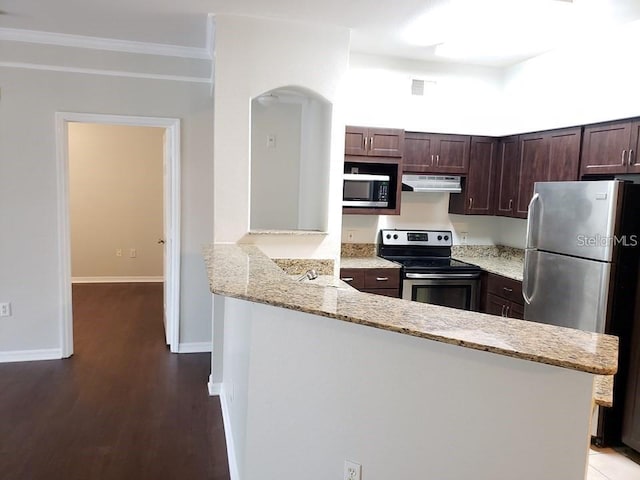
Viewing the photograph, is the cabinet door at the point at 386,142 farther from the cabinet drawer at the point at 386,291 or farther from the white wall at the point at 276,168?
the cabinet drawer at the point at 386,291

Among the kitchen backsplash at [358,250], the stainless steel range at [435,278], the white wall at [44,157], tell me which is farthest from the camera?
the kitchen backsplash at [358,250]

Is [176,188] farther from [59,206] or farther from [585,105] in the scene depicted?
[585,105]

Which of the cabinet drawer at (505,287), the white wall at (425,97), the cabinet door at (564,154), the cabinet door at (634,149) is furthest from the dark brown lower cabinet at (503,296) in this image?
the white wall at (425,97)

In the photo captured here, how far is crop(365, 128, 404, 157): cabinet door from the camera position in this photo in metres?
3.91

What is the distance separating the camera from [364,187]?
4008 mm

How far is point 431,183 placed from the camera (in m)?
4.23

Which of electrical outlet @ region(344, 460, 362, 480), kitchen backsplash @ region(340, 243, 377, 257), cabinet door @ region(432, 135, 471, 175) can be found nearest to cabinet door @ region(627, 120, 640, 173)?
cabinet door @ region(432, 135, 471, 175)

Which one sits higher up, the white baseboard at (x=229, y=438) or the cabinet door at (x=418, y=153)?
the cabinet door at (x=418, y=153)

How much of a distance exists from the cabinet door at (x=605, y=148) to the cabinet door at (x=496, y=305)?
3.81ft

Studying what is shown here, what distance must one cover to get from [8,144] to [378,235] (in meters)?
3.24

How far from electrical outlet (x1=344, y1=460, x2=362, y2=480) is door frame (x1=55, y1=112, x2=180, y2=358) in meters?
2.92

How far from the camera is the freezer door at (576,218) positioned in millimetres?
2713

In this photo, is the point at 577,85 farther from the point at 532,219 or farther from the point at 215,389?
the point at 215,389

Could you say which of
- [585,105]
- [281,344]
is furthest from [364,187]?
[281,344]
